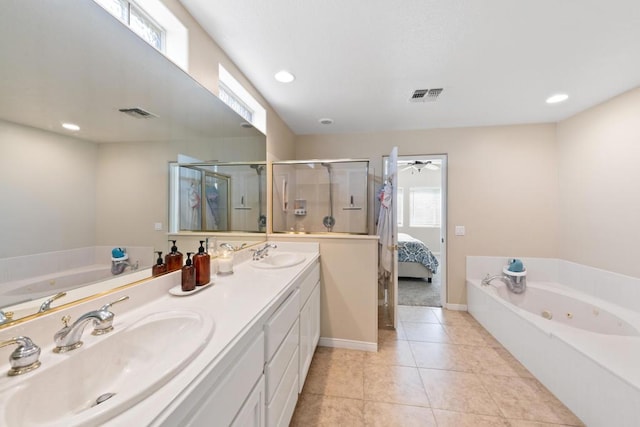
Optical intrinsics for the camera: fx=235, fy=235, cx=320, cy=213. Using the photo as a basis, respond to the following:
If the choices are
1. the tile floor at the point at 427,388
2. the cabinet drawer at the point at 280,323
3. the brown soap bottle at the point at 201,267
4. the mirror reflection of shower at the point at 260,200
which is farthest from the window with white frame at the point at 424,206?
the brown soap bottle at the point at 201,267

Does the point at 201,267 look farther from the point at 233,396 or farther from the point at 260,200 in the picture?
the point at 260,200

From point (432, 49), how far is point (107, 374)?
7.80ft

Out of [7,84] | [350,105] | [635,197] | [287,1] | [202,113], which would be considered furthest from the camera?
[350,105]

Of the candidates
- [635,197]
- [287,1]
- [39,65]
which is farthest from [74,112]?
[635,197]

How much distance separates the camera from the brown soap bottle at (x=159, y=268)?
116 cm

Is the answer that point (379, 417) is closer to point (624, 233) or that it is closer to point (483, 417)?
point (483, 417)

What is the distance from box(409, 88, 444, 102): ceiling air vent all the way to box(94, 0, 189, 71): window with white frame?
1.92 meters

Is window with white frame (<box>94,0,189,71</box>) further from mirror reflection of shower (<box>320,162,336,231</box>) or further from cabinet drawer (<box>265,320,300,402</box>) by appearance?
mirror reflection of shower (<box>320,162,336,231</box>)

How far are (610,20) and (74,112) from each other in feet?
9.11

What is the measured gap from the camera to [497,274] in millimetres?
3068

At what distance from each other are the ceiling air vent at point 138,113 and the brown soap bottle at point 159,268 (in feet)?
2.16

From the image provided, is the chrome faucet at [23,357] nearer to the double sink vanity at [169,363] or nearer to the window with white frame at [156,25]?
the double sink vanity at [169,363]

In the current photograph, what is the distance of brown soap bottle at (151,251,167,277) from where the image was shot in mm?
1158

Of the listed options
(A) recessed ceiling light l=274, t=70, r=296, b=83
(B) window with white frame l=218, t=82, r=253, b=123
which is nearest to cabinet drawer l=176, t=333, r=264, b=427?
(B) window with white frame l=218, t=82, r=253, b=123
